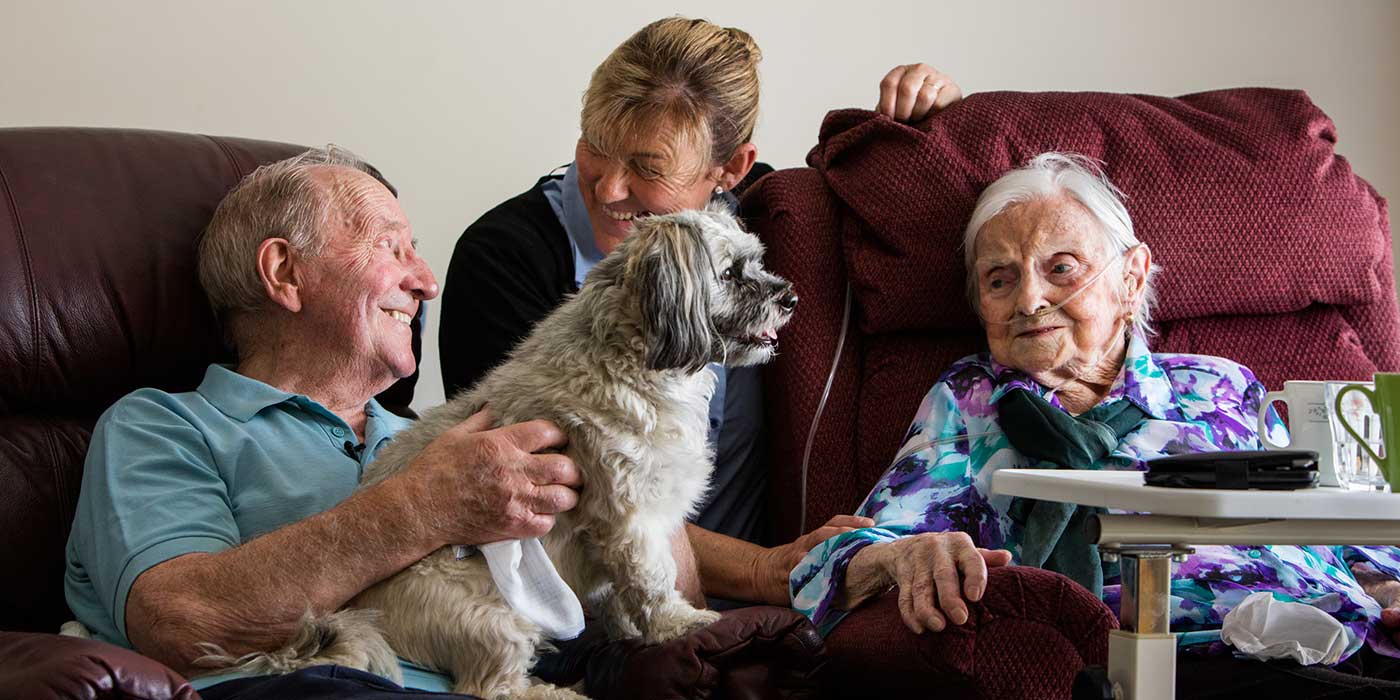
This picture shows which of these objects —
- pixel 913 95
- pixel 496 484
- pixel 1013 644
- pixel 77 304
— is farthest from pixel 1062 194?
pixel 77 304

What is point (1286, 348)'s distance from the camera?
2.37 metres

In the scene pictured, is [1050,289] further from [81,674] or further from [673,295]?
[81,674]

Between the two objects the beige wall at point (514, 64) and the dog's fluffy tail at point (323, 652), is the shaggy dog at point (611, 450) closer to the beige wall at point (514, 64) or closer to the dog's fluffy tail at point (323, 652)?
the dog's fluffy tail at point (323, 652)

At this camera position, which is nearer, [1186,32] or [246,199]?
[246,199]

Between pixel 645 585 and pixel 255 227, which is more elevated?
pixel 255 227

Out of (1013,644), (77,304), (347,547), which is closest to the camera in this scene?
(1013,644)

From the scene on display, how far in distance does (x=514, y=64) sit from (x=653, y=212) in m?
1.04

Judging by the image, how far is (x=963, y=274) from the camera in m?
2.32

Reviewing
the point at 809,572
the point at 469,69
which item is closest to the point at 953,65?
the point at 469,69

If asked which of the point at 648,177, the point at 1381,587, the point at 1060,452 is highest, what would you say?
the point at 648,177

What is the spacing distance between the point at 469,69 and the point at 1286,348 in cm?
187

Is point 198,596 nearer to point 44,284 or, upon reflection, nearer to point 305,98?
point 44,284

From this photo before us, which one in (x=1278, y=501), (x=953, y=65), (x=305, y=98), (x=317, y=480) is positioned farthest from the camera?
(x=953, y=65)

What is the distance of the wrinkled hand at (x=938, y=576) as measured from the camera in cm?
157
